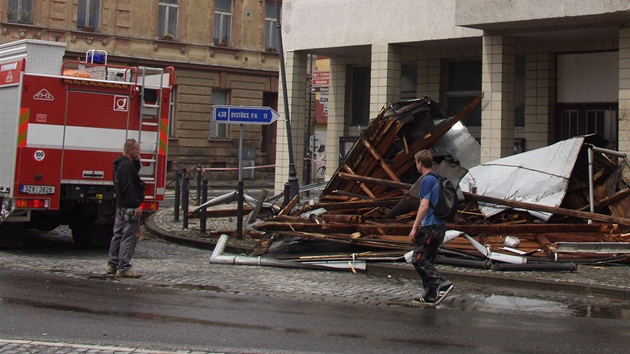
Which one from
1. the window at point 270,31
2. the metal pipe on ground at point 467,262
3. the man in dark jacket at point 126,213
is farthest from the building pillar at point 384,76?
the window at point 270,31

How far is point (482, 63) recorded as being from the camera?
18312 mm

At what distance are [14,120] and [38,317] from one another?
546 centimetres

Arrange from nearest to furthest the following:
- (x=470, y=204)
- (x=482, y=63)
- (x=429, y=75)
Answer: (x=470, y=204) → (x=482, y=63) → (x=429, y=75)

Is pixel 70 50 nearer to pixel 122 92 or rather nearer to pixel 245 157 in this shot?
pixel 245 157

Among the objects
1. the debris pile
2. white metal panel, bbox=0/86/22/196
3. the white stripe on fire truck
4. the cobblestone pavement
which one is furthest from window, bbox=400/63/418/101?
white metal panel, bbox=0/86/22/196

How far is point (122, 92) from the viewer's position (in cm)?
1364

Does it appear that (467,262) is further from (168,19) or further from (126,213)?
(168,19)

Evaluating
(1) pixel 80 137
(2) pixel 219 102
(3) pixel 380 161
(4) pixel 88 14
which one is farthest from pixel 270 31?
(1) pixel 80 137

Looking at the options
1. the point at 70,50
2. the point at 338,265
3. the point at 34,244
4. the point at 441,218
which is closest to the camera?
the point at 441,218

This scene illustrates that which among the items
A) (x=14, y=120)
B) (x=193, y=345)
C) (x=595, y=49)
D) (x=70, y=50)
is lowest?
(x=193, y=345)

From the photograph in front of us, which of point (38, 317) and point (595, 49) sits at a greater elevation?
point (595, 49)

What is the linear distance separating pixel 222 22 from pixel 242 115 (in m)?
24.3

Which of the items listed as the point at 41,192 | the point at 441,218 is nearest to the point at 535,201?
the point at 441,218

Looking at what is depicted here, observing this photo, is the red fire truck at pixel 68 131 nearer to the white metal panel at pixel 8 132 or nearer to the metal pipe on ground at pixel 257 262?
the white metal panel at pixel 8 132
